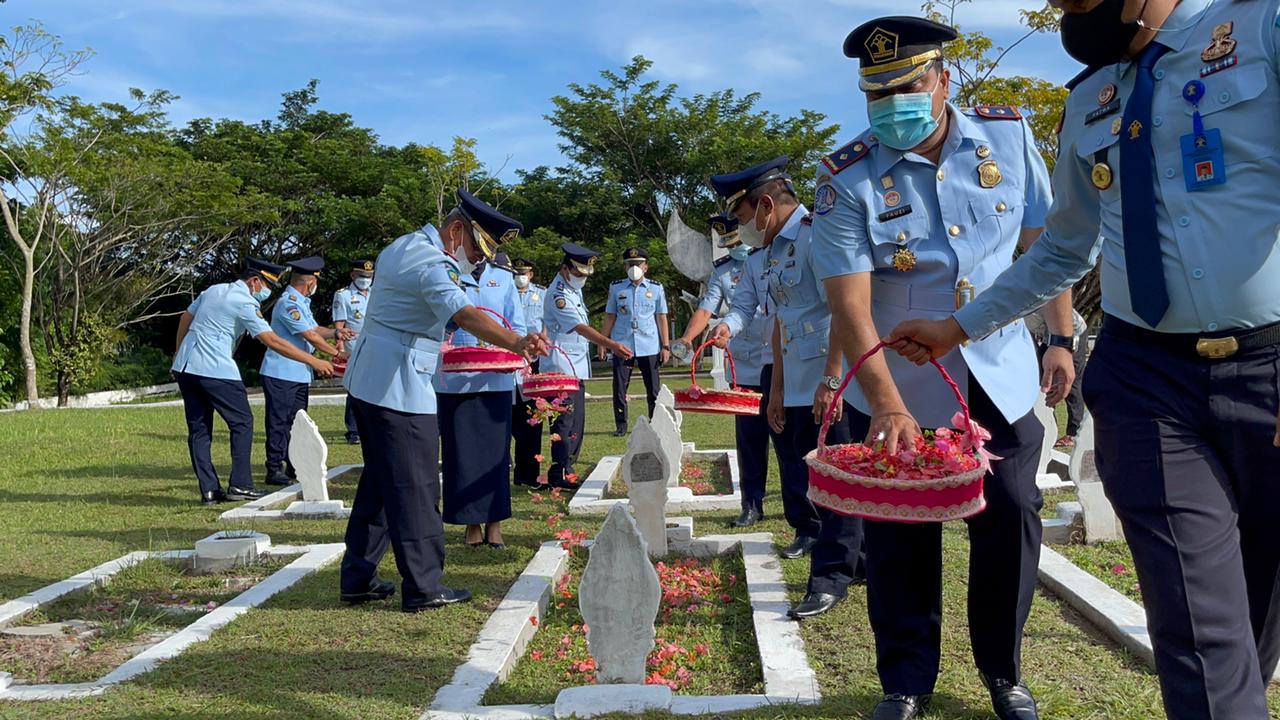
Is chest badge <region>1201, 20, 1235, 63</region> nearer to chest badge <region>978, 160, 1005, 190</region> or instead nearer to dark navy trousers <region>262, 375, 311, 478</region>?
chest badge <region>978, 160, 1005, 190</region>

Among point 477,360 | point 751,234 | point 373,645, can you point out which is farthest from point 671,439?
point 373,645

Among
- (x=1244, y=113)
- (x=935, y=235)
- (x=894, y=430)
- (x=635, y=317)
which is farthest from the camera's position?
(x=635, y=317)

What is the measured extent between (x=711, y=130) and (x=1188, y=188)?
30.4 m

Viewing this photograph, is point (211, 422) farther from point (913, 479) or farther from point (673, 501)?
point (913, 479)

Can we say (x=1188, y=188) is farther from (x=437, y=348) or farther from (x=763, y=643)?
(x=437, y=348)

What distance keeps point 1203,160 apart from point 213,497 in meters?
8.34

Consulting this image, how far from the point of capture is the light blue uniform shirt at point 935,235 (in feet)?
11.2

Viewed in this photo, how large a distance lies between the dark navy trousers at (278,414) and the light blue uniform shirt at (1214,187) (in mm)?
9136

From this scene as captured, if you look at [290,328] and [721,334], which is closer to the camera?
[721,334]

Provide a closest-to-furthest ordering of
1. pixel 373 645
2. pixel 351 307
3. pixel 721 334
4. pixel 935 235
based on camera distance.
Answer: pixel 935 235, pixel 373 645, pixel 721 334, pixel 351 307

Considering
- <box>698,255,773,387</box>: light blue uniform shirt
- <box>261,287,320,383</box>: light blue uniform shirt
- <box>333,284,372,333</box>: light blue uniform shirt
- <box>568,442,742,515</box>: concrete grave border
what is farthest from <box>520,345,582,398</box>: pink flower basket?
<box>333,284,372,333</box>: light blue uniform shirt

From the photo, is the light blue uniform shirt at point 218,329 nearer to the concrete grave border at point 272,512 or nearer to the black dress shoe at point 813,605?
the concrete grave border at point 272,512

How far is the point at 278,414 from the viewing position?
10.5 metres

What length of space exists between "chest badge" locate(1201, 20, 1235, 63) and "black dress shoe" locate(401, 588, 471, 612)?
13.3ft
